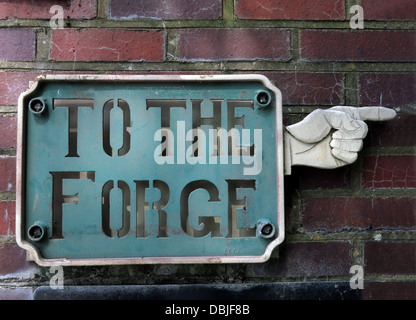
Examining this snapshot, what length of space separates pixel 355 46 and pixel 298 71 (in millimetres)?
151

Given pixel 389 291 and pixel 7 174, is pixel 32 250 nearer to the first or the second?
pixel 7 174

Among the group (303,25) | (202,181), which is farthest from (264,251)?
(303,25)

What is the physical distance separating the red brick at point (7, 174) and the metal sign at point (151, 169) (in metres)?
0.08

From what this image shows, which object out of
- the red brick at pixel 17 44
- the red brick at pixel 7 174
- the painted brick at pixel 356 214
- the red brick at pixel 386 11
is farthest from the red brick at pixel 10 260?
the red brick at pixel 386 11

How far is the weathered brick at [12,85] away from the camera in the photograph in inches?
38.3

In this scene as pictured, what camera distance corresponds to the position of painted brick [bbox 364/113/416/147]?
1.00 meters

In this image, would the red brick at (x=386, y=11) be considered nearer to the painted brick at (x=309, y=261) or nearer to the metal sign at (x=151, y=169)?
the metal sign at (x=151, y=169)

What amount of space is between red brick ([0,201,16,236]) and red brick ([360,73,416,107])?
2.81 ft

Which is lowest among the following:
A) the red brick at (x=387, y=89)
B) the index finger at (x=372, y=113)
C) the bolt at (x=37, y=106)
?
the index finger at (x=372, y=113)

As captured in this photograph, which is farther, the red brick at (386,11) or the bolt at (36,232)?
the red brick at (386,11)

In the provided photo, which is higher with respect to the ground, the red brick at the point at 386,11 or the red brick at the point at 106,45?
the red brick at the point at 386,11

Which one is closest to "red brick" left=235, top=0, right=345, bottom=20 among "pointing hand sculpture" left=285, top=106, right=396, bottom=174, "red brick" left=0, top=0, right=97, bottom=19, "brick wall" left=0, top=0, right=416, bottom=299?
"brick wall" left=0, top=0, right=416, bottom=299

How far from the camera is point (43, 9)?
3.23 ft

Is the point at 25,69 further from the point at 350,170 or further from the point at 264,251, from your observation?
the point at 350,170
